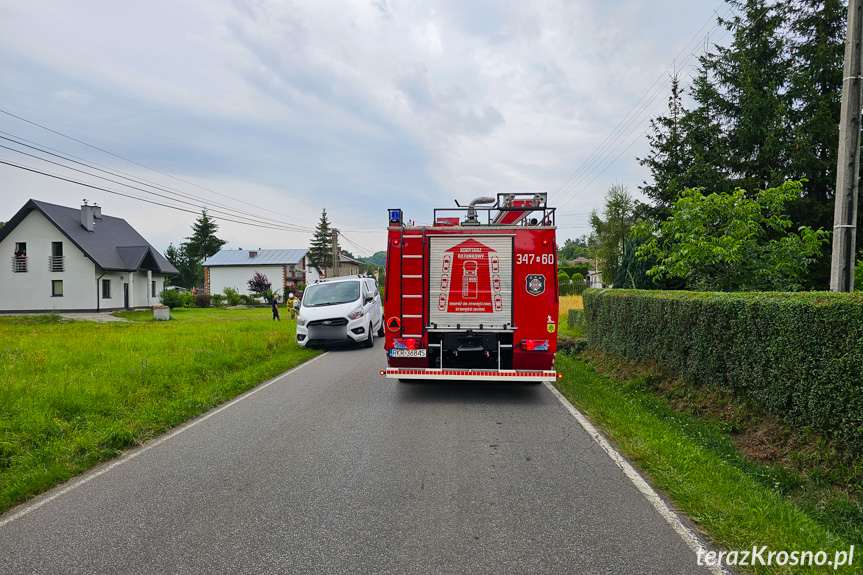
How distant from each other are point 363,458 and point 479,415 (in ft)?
7.95

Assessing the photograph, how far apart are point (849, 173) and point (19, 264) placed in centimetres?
4893

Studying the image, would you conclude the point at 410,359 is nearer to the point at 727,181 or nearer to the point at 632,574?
the point at 632,574

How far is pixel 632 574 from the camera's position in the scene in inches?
120

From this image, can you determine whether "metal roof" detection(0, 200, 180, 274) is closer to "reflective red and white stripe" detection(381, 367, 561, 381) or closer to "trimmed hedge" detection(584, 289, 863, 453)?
"reflective red and white stripe" detection(381, 367, 561, 381)

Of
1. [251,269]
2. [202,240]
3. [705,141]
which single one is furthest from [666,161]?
[202,240]

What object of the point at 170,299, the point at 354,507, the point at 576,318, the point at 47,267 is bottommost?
the point at 170,299

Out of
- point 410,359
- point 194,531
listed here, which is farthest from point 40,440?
point 410,359

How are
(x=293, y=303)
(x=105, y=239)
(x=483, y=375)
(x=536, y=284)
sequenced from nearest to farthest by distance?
(x=483, y=375) < (x=536, y=284) < (x=293, y=303) < (x=105, y=239)

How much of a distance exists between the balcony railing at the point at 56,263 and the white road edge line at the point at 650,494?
44.2 meters

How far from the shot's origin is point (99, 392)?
793 centimetres

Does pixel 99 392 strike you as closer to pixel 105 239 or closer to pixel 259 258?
pixel 105 239

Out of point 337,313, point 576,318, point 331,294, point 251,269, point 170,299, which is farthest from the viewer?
point 251,269

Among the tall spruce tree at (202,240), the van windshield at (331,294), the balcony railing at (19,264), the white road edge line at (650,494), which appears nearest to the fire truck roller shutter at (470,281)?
the white road edge line at (650,494)

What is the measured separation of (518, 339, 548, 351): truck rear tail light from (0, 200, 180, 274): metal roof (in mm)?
39574
